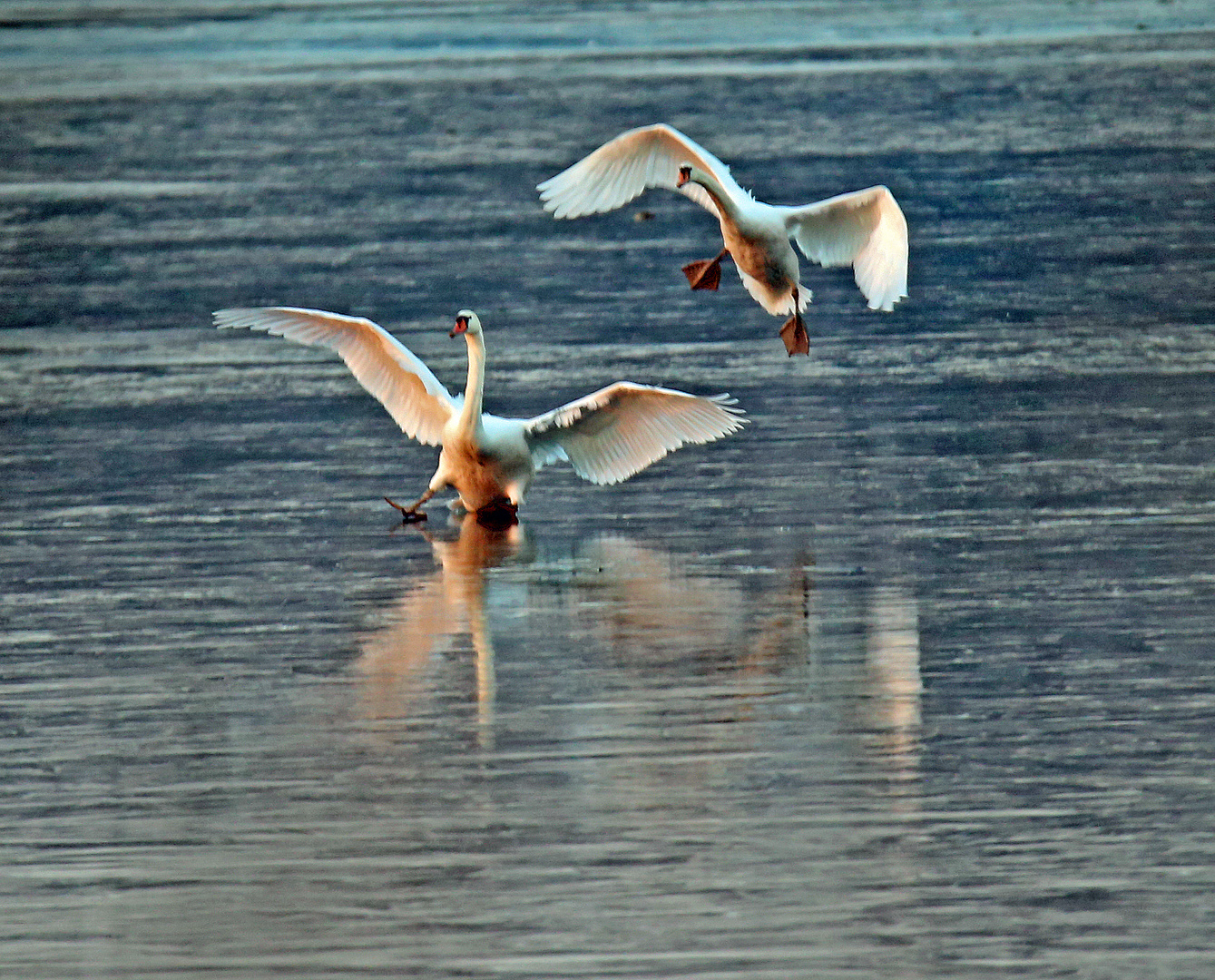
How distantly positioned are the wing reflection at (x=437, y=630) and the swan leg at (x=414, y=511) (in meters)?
0.18

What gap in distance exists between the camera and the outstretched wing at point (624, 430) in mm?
11953

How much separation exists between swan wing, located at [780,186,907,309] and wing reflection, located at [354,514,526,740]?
116 inches

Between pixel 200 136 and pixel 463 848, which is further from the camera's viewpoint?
pixel 200 136

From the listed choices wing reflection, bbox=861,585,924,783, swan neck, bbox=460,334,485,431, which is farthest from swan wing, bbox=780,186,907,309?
wing reflection, bbox=861,585,924,783

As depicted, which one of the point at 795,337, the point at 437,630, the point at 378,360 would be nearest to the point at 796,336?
the point at 795,337

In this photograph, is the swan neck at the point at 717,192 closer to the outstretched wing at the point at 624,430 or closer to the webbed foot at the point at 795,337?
the webbed foot at the point at 795,337

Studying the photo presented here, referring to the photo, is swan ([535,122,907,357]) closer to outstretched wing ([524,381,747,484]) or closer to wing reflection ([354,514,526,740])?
outstretched wing ([524,381,747,484])

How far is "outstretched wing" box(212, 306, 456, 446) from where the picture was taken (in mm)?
12578

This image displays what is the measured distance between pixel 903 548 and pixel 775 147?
39.5 ft

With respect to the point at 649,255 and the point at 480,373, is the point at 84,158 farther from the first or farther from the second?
the point at 480,373

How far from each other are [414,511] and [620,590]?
77.2 inches

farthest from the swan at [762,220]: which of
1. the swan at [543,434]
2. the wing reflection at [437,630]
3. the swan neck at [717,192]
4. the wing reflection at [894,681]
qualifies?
the wing reflection at [894,681]

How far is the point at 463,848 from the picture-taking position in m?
7.23

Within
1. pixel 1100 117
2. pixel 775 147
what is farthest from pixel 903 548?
pixel 1100 117
